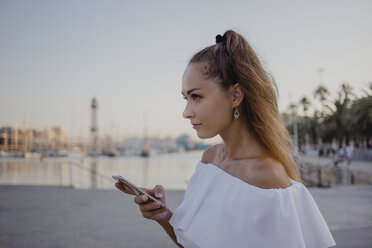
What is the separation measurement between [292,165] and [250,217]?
0.43m

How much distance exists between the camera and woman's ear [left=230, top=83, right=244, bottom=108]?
146 cm

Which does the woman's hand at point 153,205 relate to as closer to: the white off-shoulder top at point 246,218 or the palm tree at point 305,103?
the white off-shoulder top at point 246,218

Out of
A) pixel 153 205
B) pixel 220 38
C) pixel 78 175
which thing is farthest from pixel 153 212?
pixel 78 175

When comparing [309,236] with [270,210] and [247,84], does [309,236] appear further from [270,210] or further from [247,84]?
[247,84]

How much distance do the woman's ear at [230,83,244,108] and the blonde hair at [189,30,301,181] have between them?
0.06 ft

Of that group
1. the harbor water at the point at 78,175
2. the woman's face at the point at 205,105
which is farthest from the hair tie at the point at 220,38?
the harbor water at the point at 78,175

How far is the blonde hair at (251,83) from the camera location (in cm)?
145

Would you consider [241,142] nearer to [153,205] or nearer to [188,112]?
[188,112]

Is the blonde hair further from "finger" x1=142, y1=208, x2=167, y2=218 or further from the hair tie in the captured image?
"finger" x1=142, y1=208, x2=167, y2=218

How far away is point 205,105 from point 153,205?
550mm

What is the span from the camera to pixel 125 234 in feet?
16.3

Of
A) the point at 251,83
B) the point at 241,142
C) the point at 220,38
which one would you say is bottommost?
the point at 241,142

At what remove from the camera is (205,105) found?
1429mm

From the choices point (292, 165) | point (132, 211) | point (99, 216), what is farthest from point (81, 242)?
point (292, 165)
